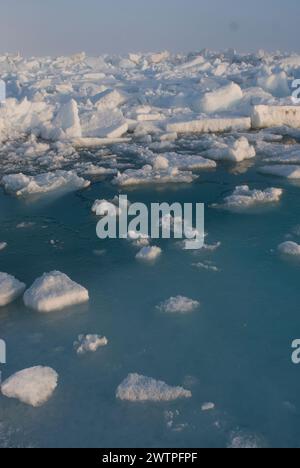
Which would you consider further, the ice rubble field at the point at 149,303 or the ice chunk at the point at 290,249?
the ice chunk at the point at 290,249

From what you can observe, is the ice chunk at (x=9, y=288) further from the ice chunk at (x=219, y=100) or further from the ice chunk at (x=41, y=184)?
the ice chunk at (x=219, y=100)

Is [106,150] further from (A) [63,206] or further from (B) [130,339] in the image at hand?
(B) [130,339]

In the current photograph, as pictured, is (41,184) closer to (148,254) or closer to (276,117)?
(148,254)

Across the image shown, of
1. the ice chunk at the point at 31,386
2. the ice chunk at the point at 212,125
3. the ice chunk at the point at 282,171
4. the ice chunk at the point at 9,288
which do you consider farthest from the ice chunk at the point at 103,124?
the ice chunk at the point at 31,386

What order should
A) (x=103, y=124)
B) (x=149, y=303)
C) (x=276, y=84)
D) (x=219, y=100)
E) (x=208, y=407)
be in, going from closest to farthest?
(x=208, y=407) → (x=149, y=303) → (x=103, y=124) → (x=219, y=100) → (x=276, y=84)

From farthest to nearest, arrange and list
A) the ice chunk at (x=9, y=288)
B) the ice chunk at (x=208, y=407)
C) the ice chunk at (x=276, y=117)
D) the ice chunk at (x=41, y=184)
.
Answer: the ice chunk at (x=276, y=117)
the ice chunk at (x=41, y=184)
the ice chunk at (x=9, y=288)
the ice chunk at (x=208, y=407)

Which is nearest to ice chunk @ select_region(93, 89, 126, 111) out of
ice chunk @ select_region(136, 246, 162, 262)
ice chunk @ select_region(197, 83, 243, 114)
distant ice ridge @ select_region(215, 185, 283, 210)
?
ice chunk @ select_region(197, 83, 243, 114)

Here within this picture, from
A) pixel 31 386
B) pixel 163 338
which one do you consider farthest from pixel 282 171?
pixel 31 386
